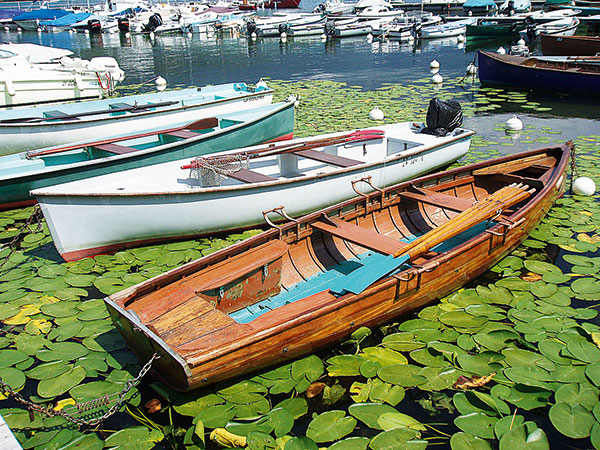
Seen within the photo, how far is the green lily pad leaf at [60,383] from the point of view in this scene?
14.1ft

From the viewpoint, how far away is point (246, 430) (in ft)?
12.7

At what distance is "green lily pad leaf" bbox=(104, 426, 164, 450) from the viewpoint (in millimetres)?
3787

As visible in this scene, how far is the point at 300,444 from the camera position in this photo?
12.1ft

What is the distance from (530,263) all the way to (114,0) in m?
63.4

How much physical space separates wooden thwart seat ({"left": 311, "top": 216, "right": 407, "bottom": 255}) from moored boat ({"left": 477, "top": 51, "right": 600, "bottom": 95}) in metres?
13.3

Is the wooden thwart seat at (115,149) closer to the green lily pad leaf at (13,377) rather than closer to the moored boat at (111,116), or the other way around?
the moored boat at (111,116)

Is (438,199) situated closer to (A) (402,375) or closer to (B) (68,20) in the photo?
(A) (402,375)

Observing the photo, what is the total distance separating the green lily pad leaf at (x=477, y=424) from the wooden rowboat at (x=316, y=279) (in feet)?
4.22

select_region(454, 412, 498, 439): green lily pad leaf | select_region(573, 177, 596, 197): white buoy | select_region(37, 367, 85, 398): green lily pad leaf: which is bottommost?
select_region(454, 412, 498, 439): green lily pad leaf

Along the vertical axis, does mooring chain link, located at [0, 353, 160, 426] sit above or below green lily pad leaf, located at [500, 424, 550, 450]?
above

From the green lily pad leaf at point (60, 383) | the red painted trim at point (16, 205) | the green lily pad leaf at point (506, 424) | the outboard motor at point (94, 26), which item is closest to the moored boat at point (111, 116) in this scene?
the red painted trim at point (16, 205)

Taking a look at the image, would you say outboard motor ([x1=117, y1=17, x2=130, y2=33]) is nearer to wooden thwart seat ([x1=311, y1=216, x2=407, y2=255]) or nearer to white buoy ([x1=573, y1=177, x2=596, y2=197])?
white buoy ([x1=573, y1=177, x2=596, y2=197])

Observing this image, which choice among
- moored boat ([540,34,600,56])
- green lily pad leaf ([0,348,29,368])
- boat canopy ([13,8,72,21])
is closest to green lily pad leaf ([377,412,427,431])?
green lily pad leaf ([0,348,29,368])

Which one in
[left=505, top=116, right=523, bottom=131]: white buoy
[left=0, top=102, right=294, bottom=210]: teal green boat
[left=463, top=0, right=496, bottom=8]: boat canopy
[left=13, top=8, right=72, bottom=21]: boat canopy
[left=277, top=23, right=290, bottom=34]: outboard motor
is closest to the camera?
[left=0, top=102, right=294, bottom=210]: teal green boat
